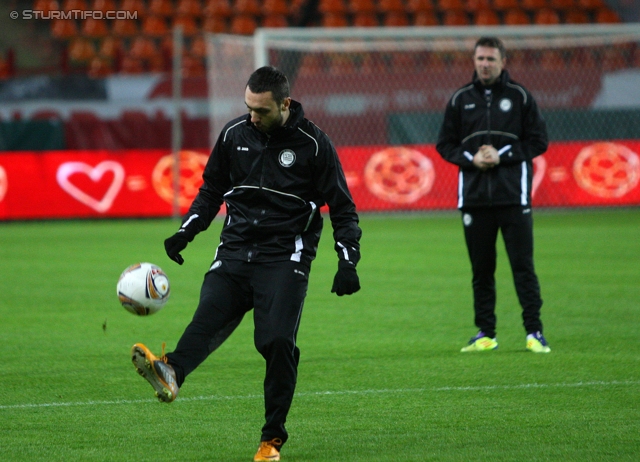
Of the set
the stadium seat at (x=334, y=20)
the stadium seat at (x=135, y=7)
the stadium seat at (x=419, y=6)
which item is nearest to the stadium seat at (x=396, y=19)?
the stadium seat at (x=419, y=6)

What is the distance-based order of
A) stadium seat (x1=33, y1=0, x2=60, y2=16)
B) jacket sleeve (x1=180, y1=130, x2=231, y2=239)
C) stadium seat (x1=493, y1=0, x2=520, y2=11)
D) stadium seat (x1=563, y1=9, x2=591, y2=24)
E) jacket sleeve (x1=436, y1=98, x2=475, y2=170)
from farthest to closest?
1. stadium seat (x1=493, y1=0, x2=520, y2=11)
2. stadium seat (x1=563, y1=9, x2=591, y2=24)
3. stadium seat (x1=33, y1=0, x2=60, y2=16)
4. jacket sleeve (x1=436, y1=98, x2=475, y2=170)
5. jacket sleeve (x1=180, y1=130, x2=231, y2=239)

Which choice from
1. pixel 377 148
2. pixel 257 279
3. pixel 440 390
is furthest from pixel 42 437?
pixel 377 148

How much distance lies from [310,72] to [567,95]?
488 centimetres

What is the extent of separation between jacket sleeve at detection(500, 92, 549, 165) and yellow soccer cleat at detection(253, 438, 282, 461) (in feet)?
11.5

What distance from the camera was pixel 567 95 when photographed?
19875 mm

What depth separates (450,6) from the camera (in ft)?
79.6

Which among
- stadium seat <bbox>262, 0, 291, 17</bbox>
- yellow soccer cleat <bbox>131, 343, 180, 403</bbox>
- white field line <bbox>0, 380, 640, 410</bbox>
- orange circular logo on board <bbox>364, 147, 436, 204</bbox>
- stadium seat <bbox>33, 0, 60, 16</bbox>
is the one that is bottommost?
white field line <bbox>0, 380, 640, 410</bbox>

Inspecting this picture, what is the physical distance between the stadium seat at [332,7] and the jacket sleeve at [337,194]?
2005 centimetres

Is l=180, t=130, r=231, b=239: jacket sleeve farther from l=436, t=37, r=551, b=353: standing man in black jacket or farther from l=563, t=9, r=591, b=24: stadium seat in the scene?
l=563, t=9, r=591, b=24: stadium seat

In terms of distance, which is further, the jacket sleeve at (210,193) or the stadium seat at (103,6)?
the stadium seat at (103,6)

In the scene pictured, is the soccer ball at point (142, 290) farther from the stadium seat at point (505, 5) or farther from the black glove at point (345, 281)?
the stadium seat at point (505, 5)

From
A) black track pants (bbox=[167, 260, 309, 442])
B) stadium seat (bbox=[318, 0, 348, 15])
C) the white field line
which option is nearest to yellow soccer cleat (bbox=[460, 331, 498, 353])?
the white field line

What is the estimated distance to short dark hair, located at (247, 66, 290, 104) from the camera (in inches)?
188

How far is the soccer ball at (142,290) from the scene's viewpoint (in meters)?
5.12
